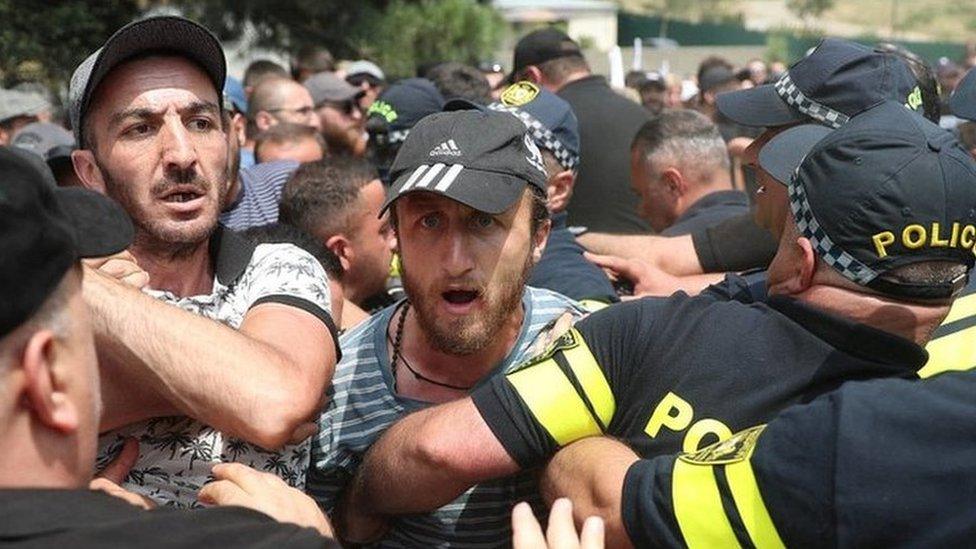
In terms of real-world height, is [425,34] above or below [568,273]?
below

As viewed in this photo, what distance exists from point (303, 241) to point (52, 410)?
2380mm

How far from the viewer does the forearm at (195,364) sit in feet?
7.80

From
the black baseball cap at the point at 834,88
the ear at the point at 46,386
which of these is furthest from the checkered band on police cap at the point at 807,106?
the ear at the point at 46,386

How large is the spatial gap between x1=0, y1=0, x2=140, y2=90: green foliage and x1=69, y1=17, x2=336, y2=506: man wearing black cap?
10250 millimetres

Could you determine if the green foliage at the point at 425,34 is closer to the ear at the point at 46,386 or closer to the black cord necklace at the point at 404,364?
the black cord necklace at the point at 404,364

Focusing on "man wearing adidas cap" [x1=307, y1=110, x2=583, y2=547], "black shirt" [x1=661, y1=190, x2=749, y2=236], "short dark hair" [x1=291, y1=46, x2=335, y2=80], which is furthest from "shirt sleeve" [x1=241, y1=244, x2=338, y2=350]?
"short dark hair" [x1=291, y1=46, x2=335, y2=80]

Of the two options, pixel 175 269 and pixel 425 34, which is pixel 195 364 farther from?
pixel 425 34

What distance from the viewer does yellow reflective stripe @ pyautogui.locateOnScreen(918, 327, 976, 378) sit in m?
2.48

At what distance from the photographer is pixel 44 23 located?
42.4 feet

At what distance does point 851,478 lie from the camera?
1872 millimetres

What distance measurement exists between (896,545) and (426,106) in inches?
186

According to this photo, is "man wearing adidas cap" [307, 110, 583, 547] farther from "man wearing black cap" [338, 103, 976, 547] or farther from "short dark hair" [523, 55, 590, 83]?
"short dark hair" [523, 55, 590, 83]

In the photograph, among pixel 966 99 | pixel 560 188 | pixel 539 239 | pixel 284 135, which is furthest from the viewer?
pixel 284 135

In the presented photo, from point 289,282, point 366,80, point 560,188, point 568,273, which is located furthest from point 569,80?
point 289,282
